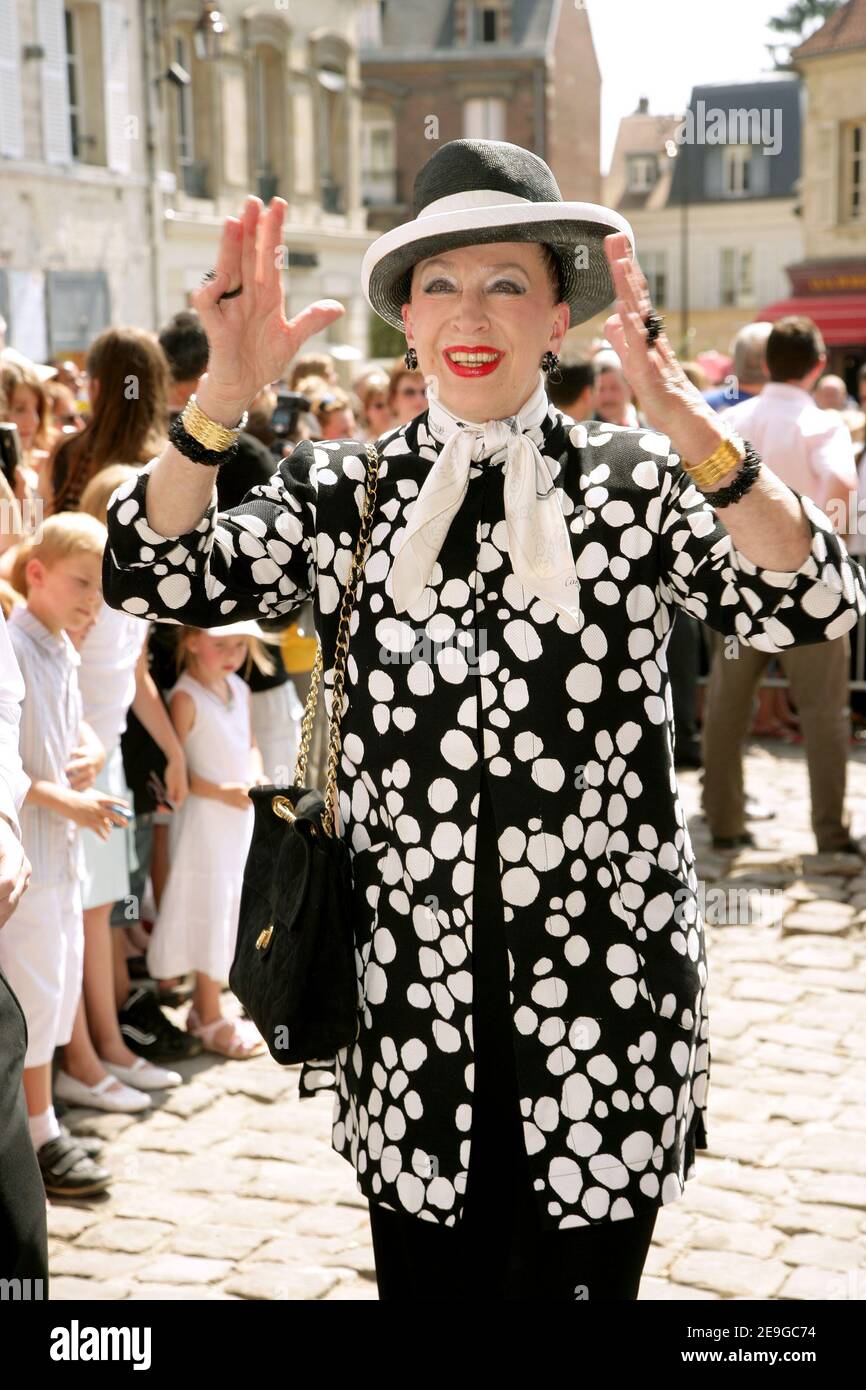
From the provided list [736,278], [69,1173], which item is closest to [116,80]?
[69,1173]

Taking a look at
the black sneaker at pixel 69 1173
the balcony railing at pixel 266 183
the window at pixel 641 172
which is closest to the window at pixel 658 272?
the window at pixel 641 172

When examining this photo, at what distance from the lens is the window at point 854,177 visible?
88.4 ft

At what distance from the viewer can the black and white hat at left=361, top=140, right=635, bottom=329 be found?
95.4 inches

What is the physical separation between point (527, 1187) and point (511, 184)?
1540 mm

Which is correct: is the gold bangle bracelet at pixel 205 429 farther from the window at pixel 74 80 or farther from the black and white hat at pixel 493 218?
the window at pixel 74 80

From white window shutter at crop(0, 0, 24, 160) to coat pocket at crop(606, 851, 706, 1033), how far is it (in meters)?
18.3

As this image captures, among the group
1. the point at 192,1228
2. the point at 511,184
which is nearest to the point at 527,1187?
the point at 511,184

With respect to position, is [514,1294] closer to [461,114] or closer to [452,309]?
[452,309]

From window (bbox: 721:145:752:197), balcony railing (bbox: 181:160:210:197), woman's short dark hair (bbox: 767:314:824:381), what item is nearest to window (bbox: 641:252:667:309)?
window (bbox: 721:145:752:197)

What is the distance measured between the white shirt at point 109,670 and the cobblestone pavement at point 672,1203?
1.17 meters

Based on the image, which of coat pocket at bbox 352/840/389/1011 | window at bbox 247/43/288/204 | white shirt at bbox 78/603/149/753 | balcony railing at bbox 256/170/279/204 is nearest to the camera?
coat pocket at bbox 352/840/389/1011

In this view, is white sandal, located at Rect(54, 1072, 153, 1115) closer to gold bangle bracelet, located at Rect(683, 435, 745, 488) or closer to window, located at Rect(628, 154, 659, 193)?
gold bangle bracelet, located at Rect(683, 435, 745, 488)

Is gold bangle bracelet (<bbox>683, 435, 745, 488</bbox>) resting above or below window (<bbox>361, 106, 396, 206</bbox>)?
below

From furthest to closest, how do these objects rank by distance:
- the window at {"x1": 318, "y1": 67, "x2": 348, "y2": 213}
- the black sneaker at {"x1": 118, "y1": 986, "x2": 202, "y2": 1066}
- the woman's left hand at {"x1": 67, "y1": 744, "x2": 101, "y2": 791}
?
the window at {"x1": 318, "y1": 67, "x2": 348, "y2": 213} → the black sneaker at {"x1": 118, "y1": 986, "x2": 202, "y2": 1066} → the woman's left hand at {"x1": 67, "y1": 744, "x2": 101, "y2": 791}
